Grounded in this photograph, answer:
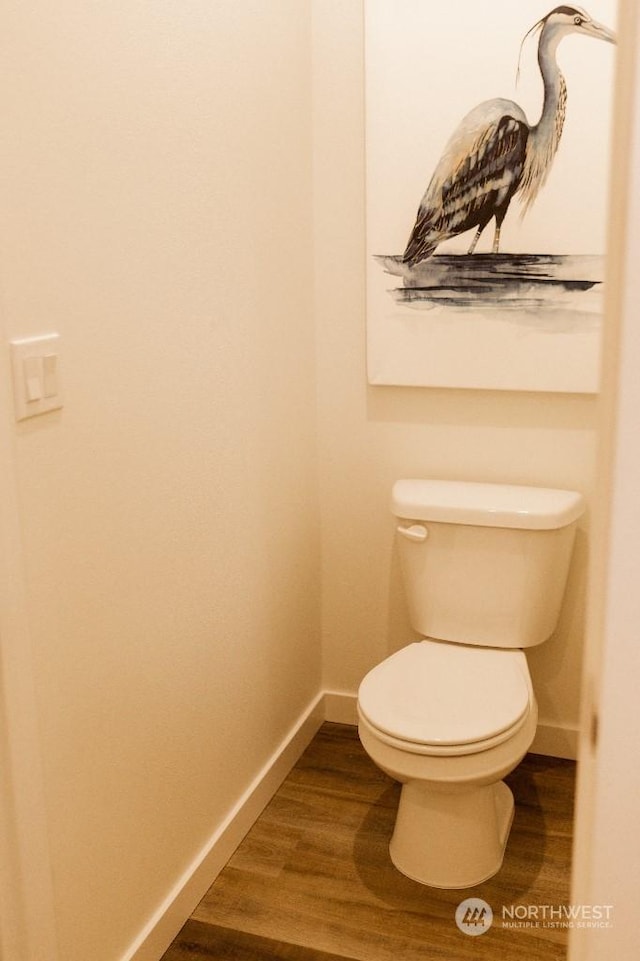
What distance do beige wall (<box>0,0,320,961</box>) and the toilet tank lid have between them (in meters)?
0.33

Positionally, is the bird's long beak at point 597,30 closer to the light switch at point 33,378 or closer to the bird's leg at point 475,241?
the bird's leg at point 475,241

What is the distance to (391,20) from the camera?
2.27 meters

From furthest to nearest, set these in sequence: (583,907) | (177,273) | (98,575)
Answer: (177,273)
(98,575)
(583,907)

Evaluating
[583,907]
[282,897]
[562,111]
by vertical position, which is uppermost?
[562,111]

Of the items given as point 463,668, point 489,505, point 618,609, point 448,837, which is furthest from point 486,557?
point 618,609

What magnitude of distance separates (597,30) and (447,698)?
152 centimetres

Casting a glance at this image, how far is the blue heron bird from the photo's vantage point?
216 centimetres

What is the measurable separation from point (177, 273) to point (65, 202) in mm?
373

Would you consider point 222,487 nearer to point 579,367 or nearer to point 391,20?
point 579,367

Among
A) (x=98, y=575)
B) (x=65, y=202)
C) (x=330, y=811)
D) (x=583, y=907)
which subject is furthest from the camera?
(x=330, y=811)

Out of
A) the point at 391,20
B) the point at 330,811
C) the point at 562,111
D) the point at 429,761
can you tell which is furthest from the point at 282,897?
the point at 391,20

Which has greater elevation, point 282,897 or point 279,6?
point 279,6

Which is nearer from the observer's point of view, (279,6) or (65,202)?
(65,202)

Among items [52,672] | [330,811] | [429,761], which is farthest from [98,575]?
[330,811]
